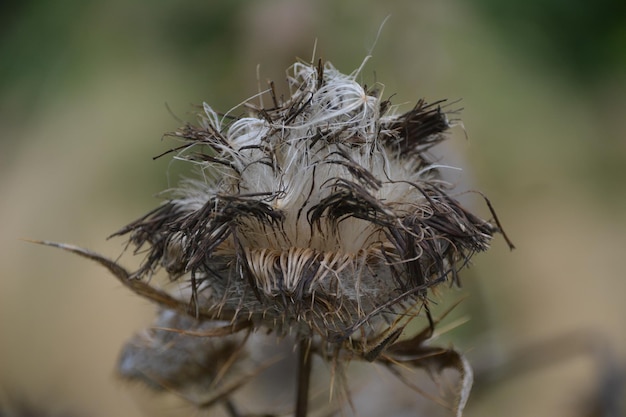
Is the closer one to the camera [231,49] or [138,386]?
[138,386]

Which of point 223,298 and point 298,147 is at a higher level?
point 298,147

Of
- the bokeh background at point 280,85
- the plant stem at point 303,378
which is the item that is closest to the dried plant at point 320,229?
the plant stem at point 303,378

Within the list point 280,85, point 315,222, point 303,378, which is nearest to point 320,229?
point 315,222

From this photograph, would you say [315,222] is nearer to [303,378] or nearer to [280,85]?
[303,378]

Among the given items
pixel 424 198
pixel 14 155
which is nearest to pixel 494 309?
pixel 424 198

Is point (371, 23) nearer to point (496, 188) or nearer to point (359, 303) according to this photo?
point (496, 188)

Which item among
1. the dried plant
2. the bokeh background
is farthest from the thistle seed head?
the bokeh background

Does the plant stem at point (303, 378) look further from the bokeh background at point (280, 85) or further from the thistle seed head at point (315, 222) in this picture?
the bokeh background at point (280, 85)
